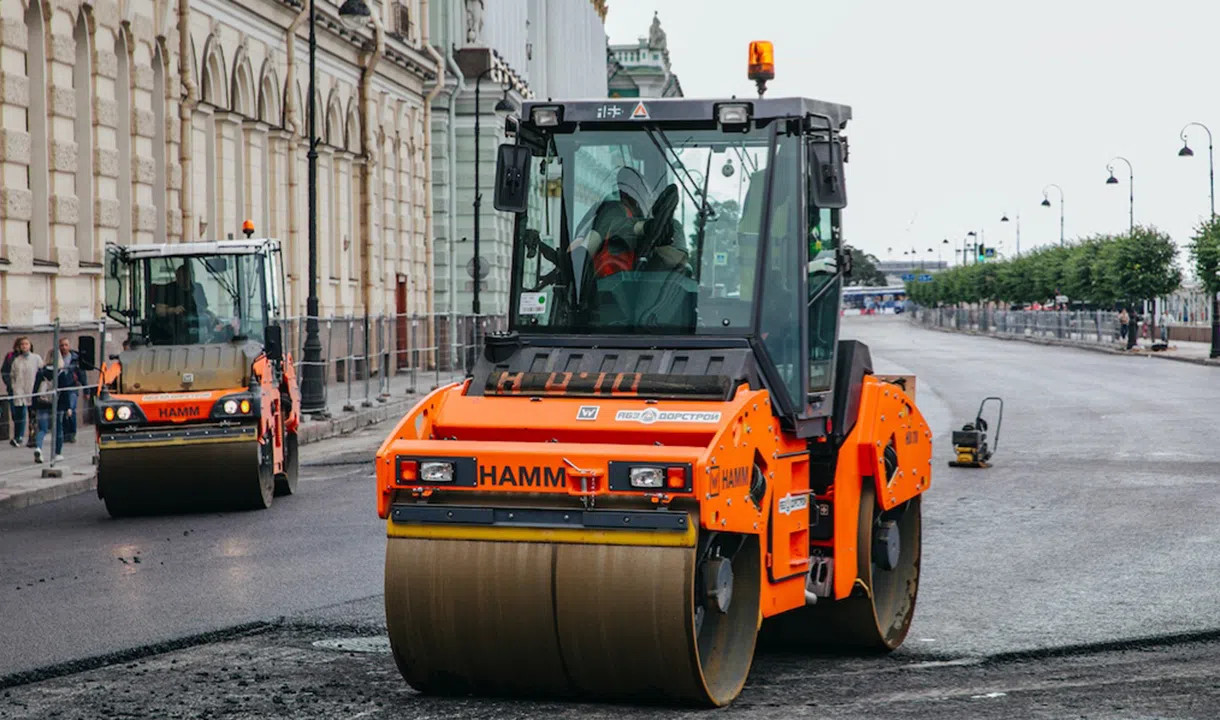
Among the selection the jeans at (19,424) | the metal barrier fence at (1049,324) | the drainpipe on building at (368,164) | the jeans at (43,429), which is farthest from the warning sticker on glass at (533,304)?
the metal barrier fence at (1049,324)

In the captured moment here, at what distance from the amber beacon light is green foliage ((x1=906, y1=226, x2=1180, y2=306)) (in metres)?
51.6

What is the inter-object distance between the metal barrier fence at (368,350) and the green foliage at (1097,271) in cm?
2701

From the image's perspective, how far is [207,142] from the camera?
37.5 m

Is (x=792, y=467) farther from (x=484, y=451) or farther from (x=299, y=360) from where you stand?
(x=299, y=360)

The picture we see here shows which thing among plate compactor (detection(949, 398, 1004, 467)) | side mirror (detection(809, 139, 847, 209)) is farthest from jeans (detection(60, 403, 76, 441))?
side mirror (detection(809, 139, 847, 209))

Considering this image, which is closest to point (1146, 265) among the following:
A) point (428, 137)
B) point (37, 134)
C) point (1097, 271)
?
point (1097, 271)

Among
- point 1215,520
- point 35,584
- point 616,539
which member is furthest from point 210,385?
point 616,539

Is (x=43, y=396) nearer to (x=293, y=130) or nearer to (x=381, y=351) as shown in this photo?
(x=381, y=351)

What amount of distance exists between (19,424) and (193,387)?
670 centimetres

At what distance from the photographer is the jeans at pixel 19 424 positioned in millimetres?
22916

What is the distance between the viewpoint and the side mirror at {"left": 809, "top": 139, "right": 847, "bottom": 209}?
344 inches

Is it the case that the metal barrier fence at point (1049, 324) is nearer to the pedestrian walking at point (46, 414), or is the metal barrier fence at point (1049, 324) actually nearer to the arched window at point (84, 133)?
the arched window at point (84, 133)

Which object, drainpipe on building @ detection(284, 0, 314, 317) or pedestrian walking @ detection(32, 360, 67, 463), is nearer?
pedestrian walking @ detection(32, 360, 67, 463)

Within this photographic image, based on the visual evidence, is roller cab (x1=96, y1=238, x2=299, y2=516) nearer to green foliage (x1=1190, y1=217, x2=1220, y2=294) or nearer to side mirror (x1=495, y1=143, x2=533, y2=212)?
Result: side mirror (x1=495, y1=143, x2=533, y2=212)
